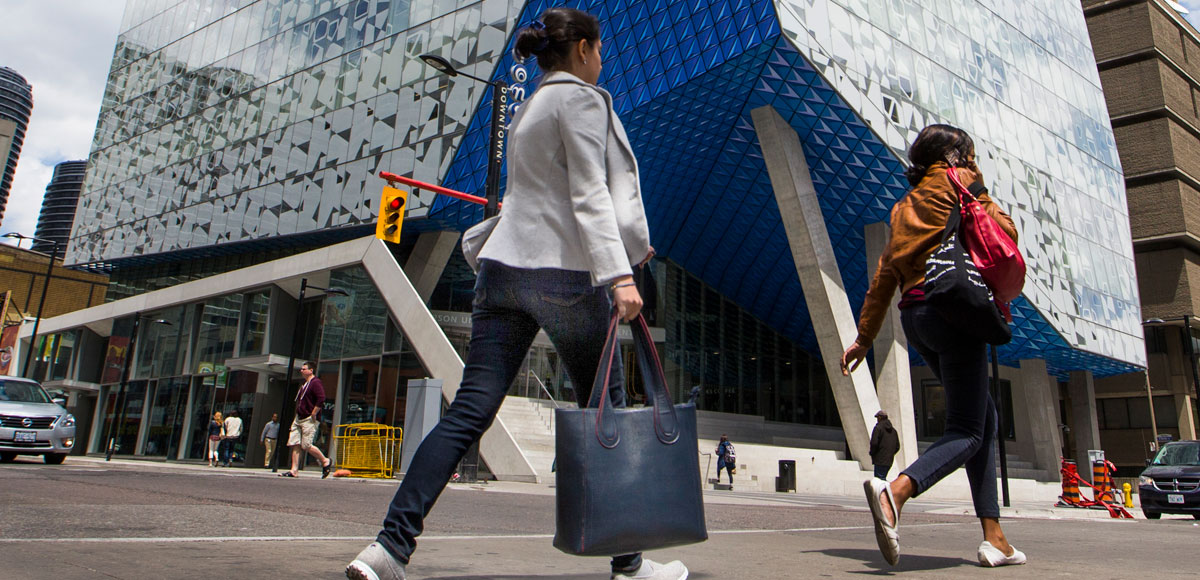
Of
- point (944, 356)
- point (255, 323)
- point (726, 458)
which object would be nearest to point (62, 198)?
point (255, 323)

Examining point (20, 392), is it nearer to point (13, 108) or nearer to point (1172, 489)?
point (1172, 489)

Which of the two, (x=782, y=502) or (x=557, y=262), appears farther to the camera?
(x=782, y=502)

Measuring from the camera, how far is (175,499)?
5.85 metres

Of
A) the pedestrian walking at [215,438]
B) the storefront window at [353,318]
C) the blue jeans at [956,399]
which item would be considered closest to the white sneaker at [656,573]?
the blue jeans at [956,399]

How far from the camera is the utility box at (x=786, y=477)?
21.1 metres

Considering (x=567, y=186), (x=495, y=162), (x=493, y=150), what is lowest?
(x=567, y=186)

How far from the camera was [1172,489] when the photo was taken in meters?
13.9

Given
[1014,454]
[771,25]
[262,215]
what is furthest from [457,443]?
[1014,454]

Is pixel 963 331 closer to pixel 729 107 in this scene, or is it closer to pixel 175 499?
pixel 175 499

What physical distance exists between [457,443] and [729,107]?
22656 millimetres

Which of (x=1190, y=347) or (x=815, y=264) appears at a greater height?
(x=1190, y=347)

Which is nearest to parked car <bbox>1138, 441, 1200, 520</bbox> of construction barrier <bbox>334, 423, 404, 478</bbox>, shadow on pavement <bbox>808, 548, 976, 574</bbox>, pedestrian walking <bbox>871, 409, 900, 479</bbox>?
pedestrian walking <bbox>871, 409, 900, 479</bbox>

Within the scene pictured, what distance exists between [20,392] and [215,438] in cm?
1194

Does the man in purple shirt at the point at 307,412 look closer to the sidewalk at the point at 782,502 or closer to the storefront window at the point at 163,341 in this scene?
the sidewalk at the point at 782,502
